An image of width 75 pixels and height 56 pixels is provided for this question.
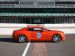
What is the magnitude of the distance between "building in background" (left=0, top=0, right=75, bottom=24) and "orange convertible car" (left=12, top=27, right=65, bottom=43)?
29.2m

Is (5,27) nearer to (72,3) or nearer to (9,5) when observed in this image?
(9,5)

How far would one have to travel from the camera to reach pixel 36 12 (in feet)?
185

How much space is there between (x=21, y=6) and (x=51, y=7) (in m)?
6.98

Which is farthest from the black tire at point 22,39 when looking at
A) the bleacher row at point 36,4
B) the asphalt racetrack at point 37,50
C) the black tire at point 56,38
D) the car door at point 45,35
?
the bleacher row at point 36,4

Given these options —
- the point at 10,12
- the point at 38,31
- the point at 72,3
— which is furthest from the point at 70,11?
the point at 38,31

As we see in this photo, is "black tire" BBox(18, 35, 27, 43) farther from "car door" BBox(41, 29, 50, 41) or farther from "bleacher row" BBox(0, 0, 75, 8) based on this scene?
"bleacher row" BBox(0, 0, 75, 8)

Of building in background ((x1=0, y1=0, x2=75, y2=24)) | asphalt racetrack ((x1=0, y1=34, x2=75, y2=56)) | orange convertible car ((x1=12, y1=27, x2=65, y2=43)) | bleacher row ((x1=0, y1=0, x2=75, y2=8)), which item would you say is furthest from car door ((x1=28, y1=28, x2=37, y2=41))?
bleacher row ((x1=0, y1=0, x2=75, y2=8))

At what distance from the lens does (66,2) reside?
67.4 m

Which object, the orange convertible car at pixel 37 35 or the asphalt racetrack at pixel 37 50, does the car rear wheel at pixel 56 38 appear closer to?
the orange convertible car at pixel 37 35

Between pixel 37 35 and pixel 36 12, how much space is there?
A: 37.8 meters

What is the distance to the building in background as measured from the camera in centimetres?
5094

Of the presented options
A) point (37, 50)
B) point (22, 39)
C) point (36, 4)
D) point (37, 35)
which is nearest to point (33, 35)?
point (37, 35)

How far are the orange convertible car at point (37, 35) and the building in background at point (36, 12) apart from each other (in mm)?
29228

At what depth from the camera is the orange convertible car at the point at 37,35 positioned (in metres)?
18.6
